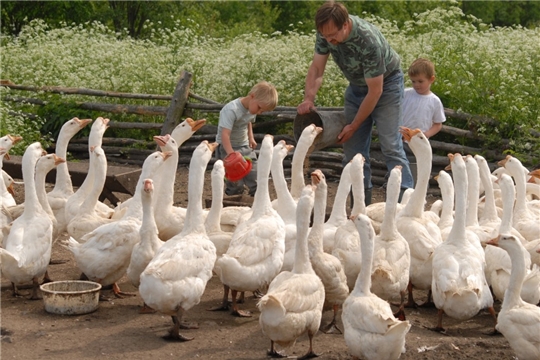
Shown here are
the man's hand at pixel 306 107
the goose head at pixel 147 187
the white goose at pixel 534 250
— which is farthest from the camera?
the man's hand at pixel 306 107

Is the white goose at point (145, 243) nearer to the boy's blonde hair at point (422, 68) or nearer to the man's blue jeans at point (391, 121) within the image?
the man's blue jeans at point (391, 121)

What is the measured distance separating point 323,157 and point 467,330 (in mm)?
6941

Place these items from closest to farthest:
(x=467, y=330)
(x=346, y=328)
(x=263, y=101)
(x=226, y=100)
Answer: (x=346, y=328) < (x=467, y=330) < (x=263, y=101) < (x=226, y=100)

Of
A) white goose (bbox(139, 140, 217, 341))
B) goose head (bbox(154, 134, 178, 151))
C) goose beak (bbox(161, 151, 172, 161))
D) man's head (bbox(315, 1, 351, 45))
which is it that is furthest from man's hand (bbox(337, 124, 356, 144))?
white goose (bbox(139, 140, 217, 341))

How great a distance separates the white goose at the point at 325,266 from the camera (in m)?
6.22

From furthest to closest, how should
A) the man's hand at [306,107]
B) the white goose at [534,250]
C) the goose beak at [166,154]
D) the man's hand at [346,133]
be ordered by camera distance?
the man's hand at [306,107] < the man's hand at [346,133] < the goose beak at [166,154] < the white goose at [534,250]

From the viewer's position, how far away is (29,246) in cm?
676

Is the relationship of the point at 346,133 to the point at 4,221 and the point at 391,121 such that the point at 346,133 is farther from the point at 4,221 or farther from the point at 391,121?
the point at 4,221

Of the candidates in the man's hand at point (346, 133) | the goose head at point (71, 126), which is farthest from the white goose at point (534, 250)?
the goose head at point (71, 126)

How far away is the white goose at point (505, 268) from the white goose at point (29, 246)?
382 cm

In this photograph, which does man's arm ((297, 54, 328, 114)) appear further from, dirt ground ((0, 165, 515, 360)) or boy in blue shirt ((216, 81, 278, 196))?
dirt ground ((0, 165, 515, 360))

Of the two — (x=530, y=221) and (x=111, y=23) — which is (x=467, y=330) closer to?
(x=530, y=221)

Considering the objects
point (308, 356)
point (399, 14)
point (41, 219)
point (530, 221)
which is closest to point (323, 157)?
point (530, 221)

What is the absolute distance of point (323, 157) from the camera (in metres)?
13.2
